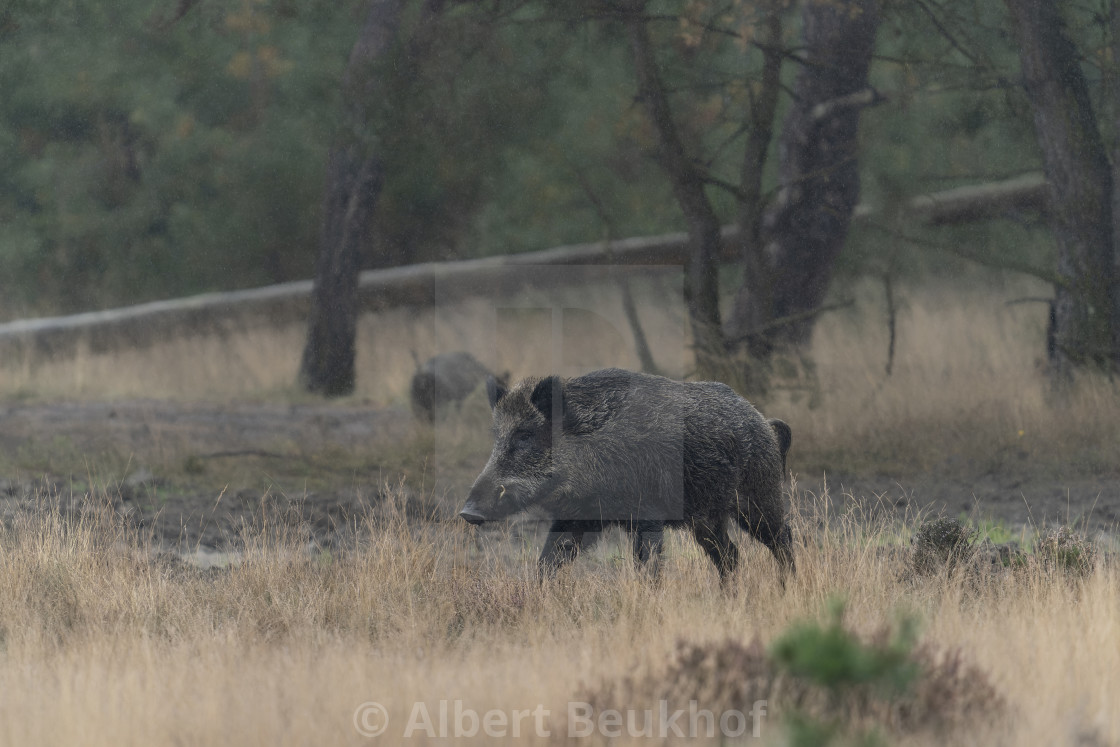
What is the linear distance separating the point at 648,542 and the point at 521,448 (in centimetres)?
71

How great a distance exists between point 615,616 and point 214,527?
3.57 meters

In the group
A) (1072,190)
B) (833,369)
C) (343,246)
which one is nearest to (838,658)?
(1072,190)

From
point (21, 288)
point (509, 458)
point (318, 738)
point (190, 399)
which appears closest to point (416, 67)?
point (190, 399)

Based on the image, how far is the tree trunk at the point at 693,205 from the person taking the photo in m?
10.1

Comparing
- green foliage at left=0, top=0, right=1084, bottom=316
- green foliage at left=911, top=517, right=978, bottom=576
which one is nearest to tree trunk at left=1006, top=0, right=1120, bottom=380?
green foliage at left=0, top=0, right=1084, bottom=316

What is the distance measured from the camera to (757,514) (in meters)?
5.73

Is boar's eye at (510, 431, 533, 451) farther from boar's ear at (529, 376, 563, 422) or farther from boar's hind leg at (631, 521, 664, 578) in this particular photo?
boar's hind leg at (631, 521, 664, 578)

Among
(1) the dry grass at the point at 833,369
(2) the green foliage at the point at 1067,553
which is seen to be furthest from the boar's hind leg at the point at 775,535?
(1) the dry grass at the point at 833,369

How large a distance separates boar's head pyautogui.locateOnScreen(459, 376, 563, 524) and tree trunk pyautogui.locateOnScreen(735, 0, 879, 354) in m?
5.84

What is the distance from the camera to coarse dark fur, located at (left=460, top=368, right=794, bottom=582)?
5395 mm

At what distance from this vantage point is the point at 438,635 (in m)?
4.96

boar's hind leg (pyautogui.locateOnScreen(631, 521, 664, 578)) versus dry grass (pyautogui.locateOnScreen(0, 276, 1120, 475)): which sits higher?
dry grass (pyautogui.locateOnScreen(0, 276, 1120, 475))

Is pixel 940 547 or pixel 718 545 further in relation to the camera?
pixel 940 547

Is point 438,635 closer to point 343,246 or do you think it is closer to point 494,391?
point 494,391
